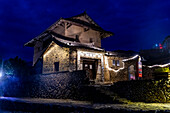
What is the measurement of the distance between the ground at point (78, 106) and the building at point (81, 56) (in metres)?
5.61

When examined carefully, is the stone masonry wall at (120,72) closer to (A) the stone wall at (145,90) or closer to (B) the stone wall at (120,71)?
(B) the stone wall at (120,71)

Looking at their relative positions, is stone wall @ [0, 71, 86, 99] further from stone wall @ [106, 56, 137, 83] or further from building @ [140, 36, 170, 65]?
building @ [140, 36, 170, 65]

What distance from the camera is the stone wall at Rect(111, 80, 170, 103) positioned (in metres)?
9.88

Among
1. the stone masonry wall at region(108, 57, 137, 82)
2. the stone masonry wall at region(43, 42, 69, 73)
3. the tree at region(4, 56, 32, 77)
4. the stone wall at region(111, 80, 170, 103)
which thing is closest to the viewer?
the stone wall at region(111, 80, 170, 103)

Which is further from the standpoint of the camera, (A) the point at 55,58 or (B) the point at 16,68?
(B) the point at 16,68

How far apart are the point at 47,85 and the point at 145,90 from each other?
9.18 metres

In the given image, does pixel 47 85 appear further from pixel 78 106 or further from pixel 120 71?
pixel 120 71

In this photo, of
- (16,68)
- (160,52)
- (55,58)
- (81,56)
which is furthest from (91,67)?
(160,52)

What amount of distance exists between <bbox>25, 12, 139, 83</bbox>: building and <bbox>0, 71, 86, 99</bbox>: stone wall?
2323 mm

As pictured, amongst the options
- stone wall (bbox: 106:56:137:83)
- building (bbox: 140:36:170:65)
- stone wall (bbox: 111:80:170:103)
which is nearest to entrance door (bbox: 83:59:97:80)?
stone wall (bbox: 106:56:137:83)

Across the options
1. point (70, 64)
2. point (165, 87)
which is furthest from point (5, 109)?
point (165, 87)

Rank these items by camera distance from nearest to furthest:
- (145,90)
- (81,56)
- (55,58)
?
(145,90), (81,56), (55,58)

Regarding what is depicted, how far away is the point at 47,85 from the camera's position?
14672 millimetres

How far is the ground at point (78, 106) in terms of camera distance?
24.0 ft
